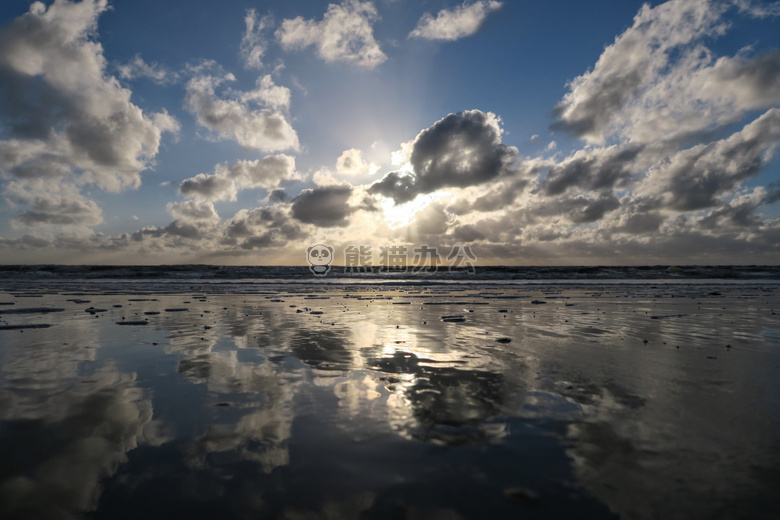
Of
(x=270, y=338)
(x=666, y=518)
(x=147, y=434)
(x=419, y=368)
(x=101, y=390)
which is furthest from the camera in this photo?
(x=270, y=338)

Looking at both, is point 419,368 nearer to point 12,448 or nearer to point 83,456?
point 83,456

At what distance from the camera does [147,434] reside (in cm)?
337

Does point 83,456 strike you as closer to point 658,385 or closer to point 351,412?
point 351,412

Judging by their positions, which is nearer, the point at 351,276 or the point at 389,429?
the point at 389,429

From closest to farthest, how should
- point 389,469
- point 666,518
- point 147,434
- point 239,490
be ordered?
point 666,518, point 239,490, point 389,469, point 147,434

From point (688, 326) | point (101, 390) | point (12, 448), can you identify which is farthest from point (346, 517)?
point (688, 326)

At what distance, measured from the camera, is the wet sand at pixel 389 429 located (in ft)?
7.94

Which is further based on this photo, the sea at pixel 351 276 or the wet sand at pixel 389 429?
the sea at pixel 351 276

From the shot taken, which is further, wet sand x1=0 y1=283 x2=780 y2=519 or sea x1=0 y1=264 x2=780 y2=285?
sea x1=0 y1=264 x2=780 y2=285

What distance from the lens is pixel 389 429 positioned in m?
3.50

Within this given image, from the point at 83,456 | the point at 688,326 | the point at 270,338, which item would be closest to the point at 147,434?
the point at 83,456

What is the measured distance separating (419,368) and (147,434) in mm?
3437

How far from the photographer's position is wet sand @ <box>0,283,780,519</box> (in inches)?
95.3

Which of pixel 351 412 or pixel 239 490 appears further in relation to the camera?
pixel 351 412
